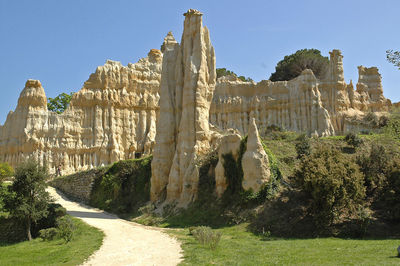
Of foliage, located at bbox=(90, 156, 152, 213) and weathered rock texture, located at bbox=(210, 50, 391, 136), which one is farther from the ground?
weathered rock texture, located at bbox=(210, 50, 391, 136)

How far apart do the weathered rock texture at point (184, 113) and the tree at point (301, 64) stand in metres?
29.1

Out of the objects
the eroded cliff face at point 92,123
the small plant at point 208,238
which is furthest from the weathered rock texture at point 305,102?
the small plant at point 208,238

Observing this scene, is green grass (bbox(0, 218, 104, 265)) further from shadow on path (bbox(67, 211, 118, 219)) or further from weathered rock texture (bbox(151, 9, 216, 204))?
weathered rock texture (bbox(151, 9, 216, 204))

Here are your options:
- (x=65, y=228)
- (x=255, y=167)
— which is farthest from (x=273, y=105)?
(x=65, y=228)

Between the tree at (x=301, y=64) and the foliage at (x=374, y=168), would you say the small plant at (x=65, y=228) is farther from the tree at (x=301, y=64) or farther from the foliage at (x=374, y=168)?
the tree at (x=301, y=64)

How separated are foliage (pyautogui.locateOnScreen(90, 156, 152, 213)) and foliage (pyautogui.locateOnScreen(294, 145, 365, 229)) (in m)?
13.1

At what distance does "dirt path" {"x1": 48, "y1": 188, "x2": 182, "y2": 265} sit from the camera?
12594 millimetres

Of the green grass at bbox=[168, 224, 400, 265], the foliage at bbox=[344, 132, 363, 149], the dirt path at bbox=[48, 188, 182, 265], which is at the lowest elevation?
the dirt path at bbox=[48, 188, 182, 265]

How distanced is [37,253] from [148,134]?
98.2 ft

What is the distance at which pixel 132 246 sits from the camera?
592 inches

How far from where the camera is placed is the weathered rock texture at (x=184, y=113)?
2330 centimetres

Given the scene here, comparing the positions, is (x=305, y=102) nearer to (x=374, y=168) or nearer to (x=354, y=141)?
(x=354, y=141)

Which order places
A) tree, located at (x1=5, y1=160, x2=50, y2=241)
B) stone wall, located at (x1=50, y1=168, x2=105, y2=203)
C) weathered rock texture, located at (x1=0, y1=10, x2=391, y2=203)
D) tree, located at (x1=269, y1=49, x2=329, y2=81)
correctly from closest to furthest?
tree, located at (x1=5, y1=160, x2=50, y2=241)
stone wall, located at (x1=50, y1=168, x2=105, y2=203)
weathered rock texture, located at (x1=0, y1=10, x2=391, y2=203)
tree, located at (x1=269, y1=49, x2=329, y2=81)

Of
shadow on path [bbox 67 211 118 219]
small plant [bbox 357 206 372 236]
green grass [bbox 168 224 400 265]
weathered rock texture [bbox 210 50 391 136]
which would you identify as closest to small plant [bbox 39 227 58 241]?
shadow on path [bbox 67 211 118 219]
